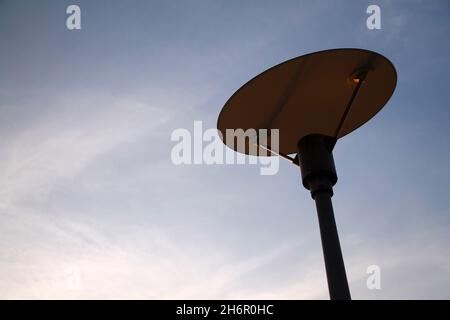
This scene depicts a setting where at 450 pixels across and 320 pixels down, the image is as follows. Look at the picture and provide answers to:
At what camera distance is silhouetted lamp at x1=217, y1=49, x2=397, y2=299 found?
4.39 meters

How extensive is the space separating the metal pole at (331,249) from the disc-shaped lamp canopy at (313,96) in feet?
3.44

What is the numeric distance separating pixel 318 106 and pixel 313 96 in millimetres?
185

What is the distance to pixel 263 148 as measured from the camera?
566 centimetres

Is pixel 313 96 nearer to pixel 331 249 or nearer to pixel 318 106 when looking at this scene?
pixel 318 106

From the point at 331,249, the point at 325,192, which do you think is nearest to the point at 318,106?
the point at 325,192

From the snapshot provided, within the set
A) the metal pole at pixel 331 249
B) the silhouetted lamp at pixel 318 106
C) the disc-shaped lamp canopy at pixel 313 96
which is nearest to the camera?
the metal pole at pixel 331 249

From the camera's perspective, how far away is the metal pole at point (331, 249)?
12.6 ft

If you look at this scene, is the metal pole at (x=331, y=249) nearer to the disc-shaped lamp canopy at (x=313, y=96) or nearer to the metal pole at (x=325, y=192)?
the metal pole at (x=325, y=192)

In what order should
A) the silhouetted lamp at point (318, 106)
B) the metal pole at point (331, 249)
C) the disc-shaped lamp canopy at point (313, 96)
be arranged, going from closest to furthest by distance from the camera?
1. the metal pole at point (331, 249)
2. the silhouetted lamp at point (318, 106)
3. the disc-shaped lamp canopy at point (313, 96)

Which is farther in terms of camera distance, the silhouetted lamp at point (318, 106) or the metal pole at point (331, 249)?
the silhouetted lamp at point (318, 106)

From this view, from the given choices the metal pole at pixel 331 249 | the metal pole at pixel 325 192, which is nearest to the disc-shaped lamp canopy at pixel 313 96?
the metal pole at pixel 325 192

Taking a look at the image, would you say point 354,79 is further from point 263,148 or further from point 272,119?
point 263,148
